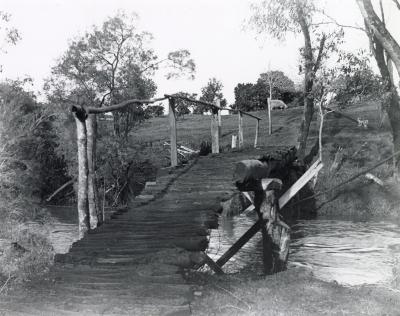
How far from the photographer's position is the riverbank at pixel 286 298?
4805 millimetres

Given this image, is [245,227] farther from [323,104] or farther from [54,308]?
[54,308]

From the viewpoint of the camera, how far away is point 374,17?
486 inches

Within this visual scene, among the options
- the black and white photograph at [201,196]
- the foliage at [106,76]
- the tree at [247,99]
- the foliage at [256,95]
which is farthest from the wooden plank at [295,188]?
the tree at [247,99]

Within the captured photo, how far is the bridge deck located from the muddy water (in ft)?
8.30

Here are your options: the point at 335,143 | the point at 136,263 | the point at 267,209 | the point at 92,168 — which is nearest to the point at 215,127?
the point at 267,209

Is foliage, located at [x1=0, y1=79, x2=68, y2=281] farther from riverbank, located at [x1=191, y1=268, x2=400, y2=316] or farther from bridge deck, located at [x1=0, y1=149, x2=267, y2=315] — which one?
riverbank, located at [x1=191, y1=268, x2=400, y2=316]

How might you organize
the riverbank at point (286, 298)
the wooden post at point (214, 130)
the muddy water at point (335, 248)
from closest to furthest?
the riverbank at point (286, 298), the muddy water at point (335, 248), the wooden post at point (214, 130)

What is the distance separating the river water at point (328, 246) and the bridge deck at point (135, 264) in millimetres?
2705

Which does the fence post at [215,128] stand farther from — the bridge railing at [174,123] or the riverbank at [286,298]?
the riverbank at [286,298]

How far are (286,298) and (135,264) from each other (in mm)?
1659

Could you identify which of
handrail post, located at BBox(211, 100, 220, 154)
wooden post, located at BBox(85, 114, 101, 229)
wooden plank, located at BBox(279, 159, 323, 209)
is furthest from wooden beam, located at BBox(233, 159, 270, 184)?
handrail post, located at BBox(211, 100, 220, 154)

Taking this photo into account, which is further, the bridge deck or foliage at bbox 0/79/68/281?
foliage at bbox 0/79/68/281

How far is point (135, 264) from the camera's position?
5.41 metres

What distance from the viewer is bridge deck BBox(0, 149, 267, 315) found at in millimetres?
4480
